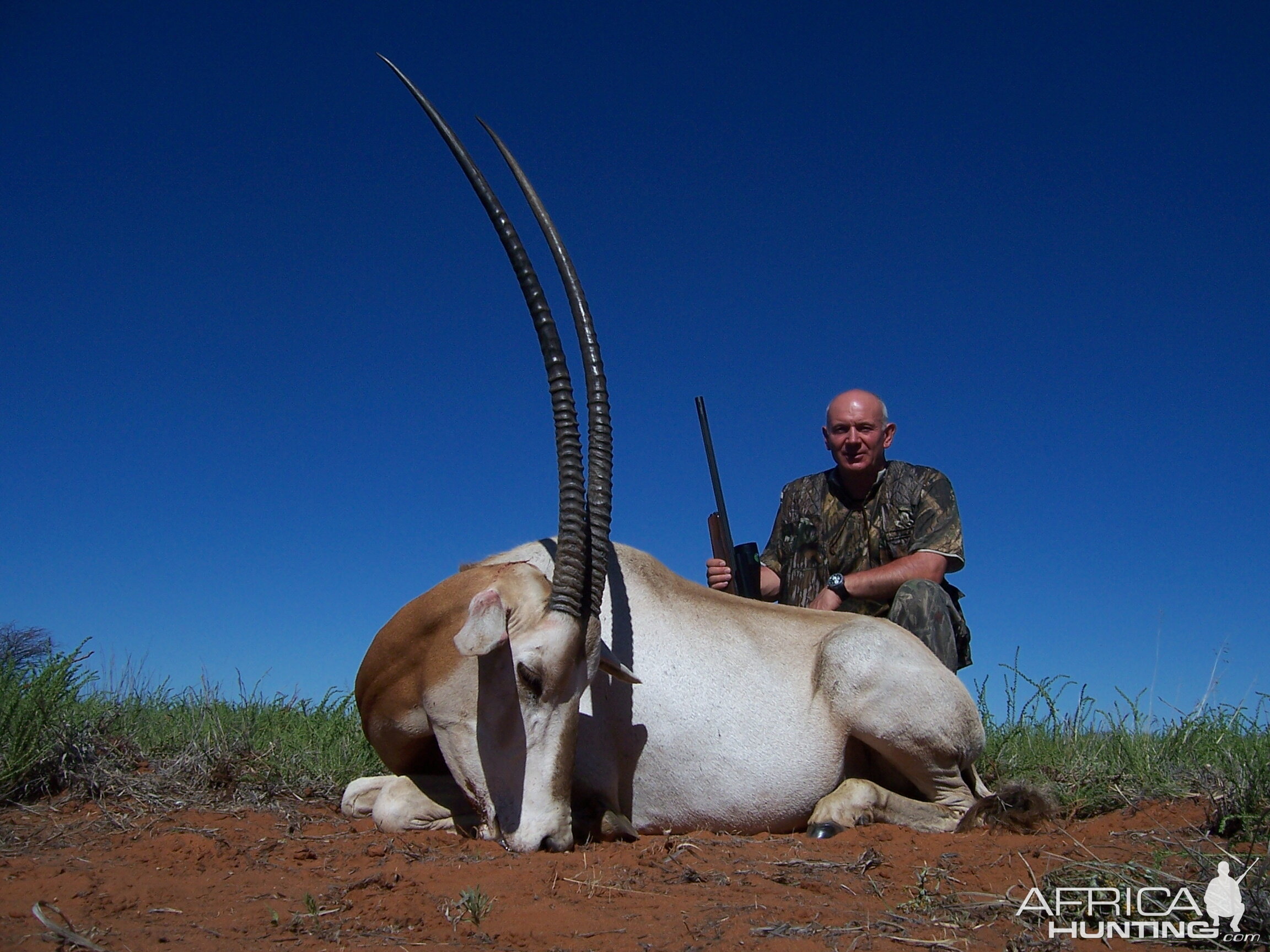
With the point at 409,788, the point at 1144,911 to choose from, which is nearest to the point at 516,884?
the point at 409,788

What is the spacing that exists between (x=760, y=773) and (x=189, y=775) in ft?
9.21

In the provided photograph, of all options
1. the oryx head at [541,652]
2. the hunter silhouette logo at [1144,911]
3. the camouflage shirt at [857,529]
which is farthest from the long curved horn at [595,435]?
the camouflage shirt at [857,529]

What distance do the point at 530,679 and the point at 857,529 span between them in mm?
3752

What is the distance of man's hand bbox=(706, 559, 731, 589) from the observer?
6.60 m

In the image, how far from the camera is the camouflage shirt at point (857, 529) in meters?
6.48

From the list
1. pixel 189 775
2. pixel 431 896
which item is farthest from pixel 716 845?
pixel 189 775

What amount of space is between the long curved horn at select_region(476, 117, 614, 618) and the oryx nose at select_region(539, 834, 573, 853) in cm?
91

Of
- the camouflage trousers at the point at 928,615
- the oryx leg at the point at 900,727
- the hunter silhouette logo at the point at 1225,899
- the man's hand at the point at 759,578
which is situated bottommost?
the hunter silhouette logo at the point at 1225,899

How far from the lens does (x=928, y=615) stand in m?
5.67

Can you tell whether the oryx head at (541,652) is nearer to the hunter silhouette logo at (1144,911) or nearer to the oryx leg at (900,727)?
the oryx leg at (900,727)

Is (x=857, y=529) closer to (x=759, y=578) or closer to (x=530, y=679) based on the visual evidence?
(x=759, y=578)

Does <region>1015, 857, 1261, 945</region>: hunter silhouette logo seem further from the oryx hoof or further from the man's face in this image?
the man's face

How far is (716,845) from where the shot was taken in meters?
4.00

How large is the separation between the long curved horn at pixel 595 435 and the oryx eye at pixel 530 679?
1.31 ft
